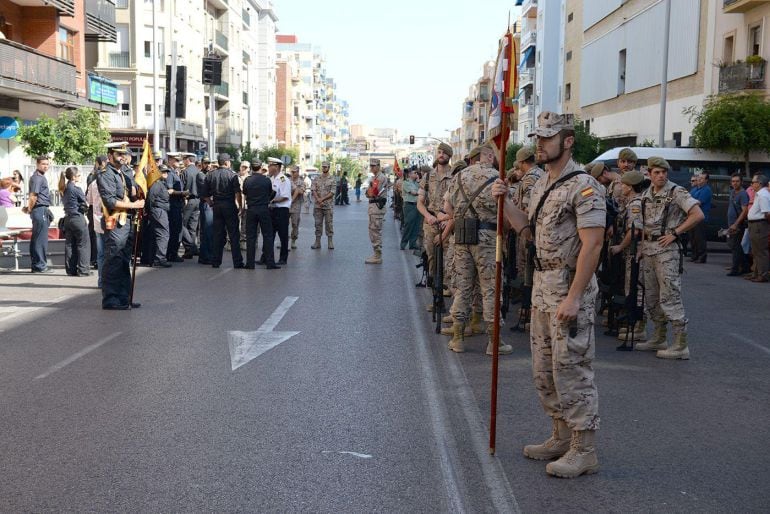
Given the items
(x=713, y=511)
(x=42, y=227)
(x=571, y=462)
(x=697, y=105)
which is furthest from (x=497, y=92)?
(x=697, y=105)

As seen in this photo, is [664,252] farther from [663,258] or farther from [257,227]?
[257,227]

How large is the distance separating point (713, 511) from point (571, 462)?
81 cm

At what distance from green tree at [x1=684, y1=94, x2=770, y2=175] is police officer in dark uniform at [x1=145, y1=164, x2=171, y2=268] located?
16.5 m

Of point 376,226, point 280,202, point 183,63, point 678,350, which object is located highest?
point 183,63

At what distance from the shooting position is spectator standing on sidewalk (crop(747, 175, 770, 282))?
1675 centimetres

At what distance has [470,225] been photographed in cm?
895

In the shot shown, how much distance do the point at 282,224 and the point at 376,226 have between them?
193 cm

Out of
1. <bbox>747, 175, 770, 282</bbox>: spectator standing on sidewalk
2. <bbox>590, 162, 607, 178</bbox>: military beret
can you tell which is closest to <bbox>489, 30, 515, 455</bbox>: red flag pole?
<bbox>590, 162, 607, 178</bbox>: military beret

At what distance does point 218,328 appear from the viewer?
1035 centimetres

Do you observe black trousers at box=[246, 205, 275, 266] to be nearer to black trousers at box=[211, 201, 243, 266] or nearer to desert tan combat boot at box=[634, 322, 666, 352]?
black trousers at box=[211, 201, 243, 266]

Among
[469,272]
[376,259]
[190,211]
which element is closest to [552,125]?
[469,272]

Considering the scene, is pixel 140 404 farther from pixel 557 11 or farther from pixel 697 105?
pixel 557 11

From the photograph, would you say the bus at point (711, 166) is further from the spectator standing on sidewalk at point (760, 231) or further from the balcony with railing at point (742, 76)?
the spectator standing on sidewalk at point (760, 231)

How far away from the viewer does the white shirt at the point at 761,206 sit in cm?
1686
